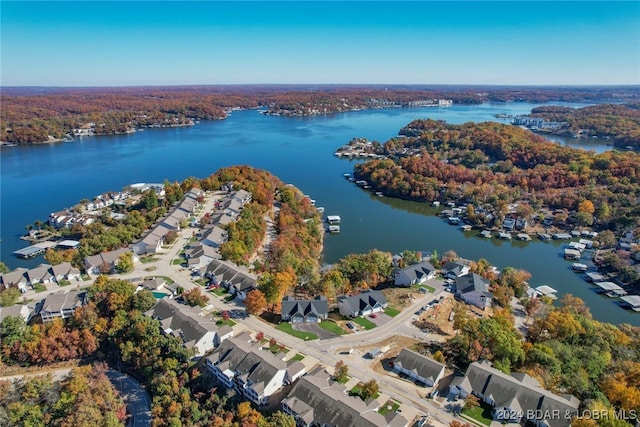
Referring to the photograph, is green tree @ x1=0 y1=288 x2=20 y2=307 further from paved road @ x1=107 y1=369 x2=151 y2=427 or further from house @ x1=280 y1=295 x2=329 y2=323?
house @ x1=280 y1=295 x2=329 y2=323

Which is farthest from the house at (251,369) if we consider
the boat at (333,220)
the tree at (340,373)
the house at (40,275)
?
the boat at (333,220)

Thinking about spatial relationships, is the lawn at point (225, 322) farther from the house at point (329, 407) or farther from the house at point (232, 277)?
the house at point (329, 407)

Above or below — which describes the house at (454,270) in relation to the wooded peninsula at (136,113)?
below

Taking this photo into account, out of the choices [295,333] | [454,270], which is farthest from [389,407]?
[454,270]

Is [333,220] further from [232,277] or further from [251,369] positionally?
[251,369]

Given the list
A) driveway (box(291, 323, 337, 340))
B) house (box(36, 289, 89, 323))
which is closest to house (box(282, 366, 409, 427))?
driveway (box(291, 323, 337, 340))

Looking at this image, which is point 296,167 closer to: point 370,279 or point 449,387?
point 370,279

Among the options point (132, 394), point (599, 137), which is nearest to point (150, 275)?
point (132, 394)
